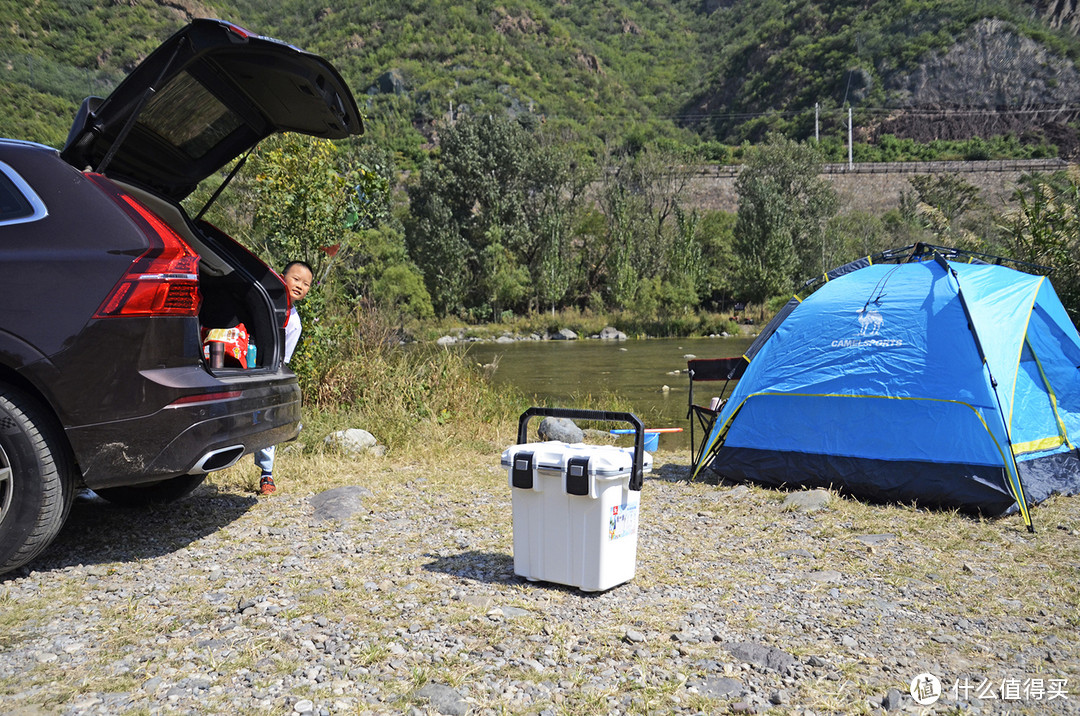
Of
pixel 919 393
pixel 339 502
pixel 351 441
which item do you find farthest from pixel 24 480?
pixel 919 393

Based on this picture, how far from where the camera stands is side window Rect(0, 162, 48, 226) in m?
3.36

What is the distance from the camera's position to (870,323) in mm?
6012

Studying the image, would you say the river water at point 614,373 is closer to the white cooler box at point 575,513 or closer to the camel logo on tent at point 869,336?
the camel logo on tent at point 869,336

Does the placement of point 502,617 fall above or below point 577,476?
below

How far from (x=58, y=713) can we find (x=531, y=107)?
95.6 meters

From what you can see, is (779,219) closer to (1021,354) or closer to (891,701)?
(1021,354)

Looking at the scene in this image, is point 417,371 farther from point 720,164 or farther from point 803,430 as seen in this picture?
point 720,164

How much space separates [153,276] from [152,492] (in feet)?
6.22

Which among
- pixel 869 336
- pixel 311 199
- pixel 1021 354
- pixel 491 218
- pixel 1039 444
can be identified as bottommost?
pixel 1039 444

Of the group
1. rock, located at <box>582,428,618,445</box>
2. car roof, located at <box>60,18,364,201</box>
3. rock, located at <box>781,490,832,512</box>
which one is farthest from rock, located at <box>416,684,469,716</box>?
rock, located at <box>582,428,618,445</box>

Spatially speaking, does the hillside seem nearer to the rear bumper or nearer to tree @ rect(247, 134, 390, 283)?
tree @ rect(247, 134, 390, 283)

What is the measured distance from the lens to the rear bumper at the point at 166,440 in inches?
132

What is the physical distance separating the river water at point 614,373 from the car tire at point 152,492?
14.3ft

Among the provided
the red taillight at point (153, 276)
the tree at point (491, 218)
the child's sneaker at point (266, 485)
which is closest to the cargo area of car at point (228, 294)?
the red taillight at point (153, 276)
